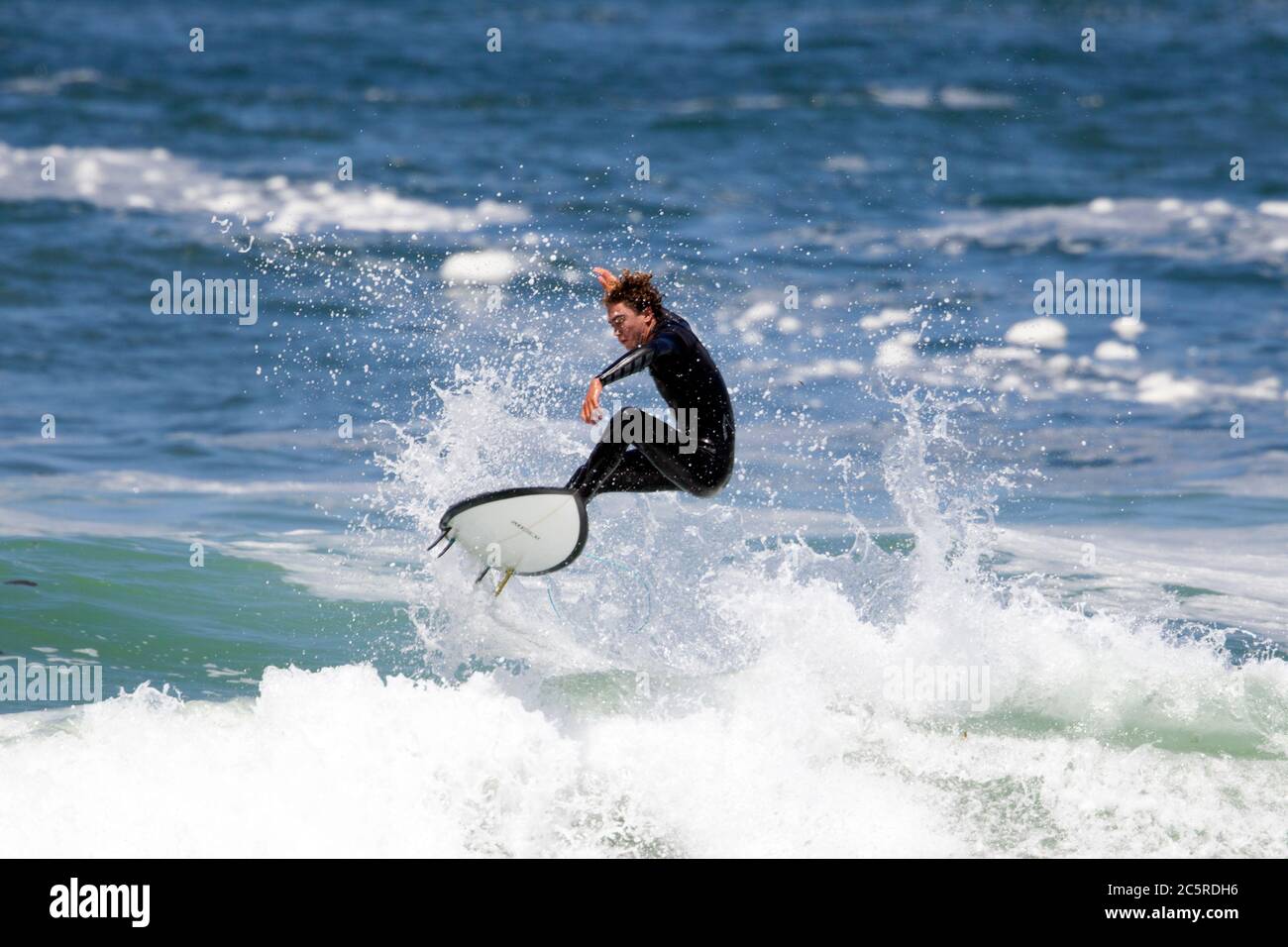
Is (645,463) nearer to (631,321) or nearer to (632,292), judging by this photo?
(631,321)

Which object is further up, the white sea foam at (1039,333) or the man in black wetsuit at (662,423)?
the white sea foam at (1039,333)

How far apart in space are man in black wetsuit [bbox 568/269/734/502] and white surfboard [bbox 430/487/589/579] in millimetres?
244

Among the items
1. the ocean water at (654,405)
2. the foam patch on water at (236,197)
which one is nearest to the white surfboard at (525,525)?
the ocean water at (654,405)

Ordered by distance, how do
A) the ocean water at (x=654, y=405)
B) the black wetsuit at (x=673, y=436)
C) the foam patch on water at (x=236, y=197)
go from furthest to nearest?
the foam patch on water at (x=236, y=197), the black wetsuit at (x=673, y=436), the ocean water at (x=654, y=405)

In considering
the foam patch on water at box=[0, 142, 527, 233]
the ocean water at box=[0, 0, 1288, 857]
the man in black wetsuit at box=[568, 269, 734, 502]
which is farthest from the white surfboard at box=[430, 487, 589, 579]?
the foam patch on water at box=[0, 142, 527, 233]

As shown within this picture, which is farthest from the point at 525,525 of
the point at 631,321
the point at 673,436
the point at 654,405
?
the point at 654,405

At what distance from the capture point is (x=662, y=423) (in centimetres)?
888

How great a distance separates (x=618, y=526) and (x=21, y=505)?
Result: 6.83 meters

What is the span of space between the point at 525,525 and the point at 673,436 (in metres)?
1.07

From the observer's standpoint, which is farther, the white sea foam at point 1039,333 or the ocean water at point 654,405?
the white sea foam at point 1039,333

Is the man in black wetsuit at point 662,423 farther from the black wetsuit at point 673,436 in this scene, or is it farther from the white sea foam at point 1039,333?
the white sea foam at point 1039,333

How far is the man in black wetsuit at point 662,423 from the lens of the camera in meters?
Answer: 8.80

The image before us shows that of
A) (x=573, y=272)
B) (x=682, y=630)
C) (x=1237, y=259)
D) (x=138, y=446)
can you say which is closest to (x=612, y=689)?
(x=682, y=630)

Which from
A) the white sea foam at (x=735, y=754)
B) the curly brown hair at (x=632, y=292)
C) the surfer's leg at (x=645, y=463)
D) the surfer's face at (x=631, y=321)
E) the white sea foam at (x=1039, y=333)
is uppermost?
the white sea foam at (x=1039, y=333)
